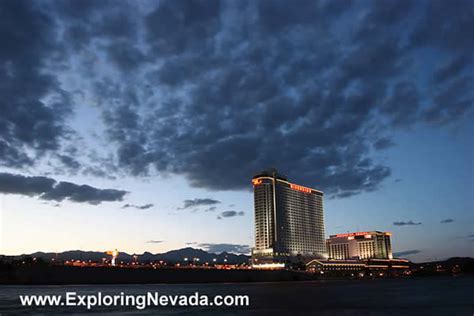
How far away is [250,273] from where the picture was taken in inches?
7323

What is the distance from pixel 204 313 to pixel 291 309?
11959 millimetres

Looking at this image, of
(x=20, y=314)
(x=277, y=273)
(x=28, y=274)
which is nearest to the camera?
(x=20, y=314)

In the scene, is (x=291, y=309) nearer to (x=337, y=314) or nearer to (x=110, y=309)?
(x=337, y=314)

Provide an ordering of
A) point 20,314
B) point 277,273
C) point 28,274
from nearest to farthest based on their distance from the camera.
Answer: point 20,314 < point 28,274 < point 277,273

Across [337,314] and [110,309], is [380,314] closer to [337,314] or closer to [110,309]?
[337,314]

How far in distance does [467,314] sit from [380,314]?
33.6ft

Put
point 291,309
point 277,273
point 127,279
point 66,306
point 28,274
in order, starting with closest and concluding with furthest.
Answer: point 291,309 → point 66,306 → point 28,274 → point 127,279 → point 277,273

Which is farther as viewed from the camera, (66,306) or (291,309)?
(66,306)

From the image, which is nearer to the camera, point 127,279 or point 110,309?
point 110,309

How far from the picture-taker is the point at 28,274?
147125 millimetres

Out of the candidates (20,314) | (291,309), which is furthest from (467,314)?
(20,314)

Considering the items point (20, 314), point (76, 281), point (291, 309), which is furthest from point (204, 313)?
point (76, 281)

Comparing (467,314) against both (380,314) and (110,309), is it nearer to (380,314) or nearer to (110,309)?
(380,314)

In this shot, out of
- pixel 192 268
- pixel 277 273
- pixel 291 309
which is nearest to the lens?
pixel 291 309
